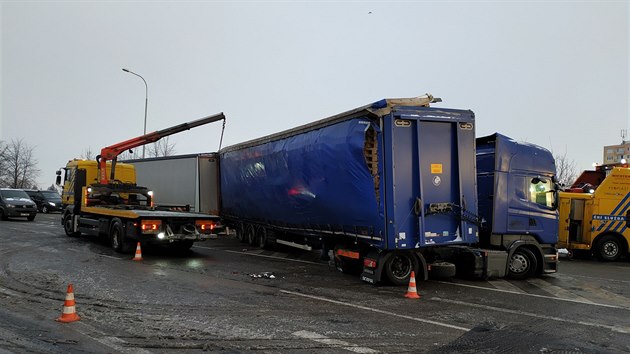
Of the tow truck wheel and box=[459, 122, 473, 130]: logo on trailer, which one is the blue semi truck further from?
the tow truck wheel

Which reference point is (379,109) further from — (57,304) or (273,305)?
(57,304)

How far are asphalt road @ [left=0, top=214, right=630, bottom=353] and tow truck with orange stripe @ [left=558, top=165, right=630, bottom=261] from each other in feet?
11.9

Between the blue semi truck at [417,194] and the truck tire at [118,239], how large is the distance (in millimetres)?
4901

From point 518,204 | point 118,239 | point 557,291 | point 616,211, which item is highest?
point 518,204

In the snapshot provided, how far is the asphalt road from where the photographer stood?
5.46m

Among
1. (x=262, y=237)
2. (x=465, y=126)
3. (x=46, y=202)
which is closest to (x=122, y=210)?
(x=262, y=237)

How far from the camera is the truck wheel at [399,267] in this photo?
Result: 9.31 m

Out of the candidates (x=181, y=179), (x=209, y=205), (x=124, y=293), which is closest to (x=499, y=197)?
(x=124, y=293)

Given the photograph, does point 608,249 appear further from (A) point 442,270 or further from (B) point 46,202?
(B) point 46,202

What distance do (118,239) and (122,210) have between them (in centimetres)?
86

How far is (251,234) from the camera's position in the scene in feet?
53.0

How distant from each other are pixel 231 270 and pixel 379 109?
16.9ft

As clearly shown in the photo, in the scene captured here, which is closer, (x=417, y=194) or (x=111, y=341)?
(x=111, y=341)

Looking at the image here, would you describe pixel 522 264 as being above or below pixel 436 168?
below
